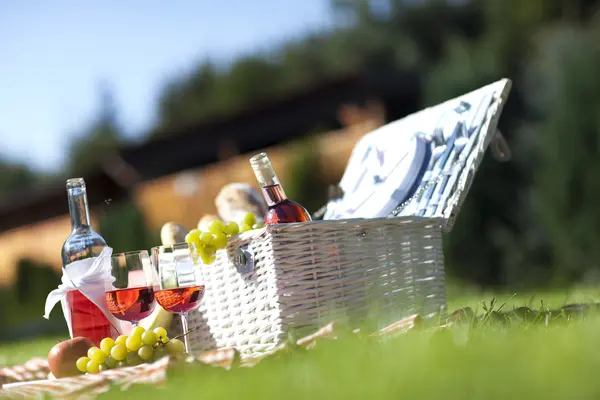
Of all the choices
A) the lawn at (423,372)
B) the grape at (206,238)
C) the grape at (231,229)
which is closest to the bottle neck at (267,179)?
the grape at (231,229)

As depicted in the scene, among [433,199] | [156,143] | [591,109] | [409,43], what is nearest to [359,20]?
[409,43]

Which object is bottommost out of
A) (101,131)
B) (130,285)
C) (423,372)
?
(423,372)

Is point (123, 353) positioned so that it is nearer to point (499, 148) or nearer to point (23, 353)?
point (499, 148)

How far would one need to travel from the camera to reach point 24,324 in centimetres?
1153

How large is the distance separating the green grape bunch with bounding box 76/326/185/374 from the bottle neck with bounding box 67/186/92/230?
0.56 m

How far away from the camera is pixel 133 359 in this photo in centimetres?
259

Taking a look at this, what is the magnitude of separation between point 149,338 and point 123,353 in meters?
0.11

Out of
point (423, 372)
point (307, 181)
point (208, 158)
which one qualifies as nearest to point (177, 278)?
point (423, 372)

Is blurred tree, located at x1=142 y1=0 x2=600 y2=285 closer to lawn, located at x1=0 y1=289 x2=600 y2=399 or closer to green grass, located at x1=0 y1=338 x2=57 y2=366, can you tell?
green grass, located at x1=0 y1=338 x2=57 y2=366

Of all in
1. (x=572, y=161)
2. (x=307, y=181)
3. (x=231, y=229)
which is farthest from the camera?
(x=307, y=181)

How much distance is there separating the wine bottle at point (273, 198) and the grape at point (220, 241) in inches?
7.4

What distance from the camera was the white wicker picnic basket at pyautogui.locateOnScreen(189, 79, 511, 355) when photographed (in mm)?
2754

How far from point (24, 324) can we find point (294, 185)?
16.6 ft

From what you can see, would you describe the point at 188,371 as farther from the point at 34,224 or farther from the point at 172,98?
the point at 172,98
